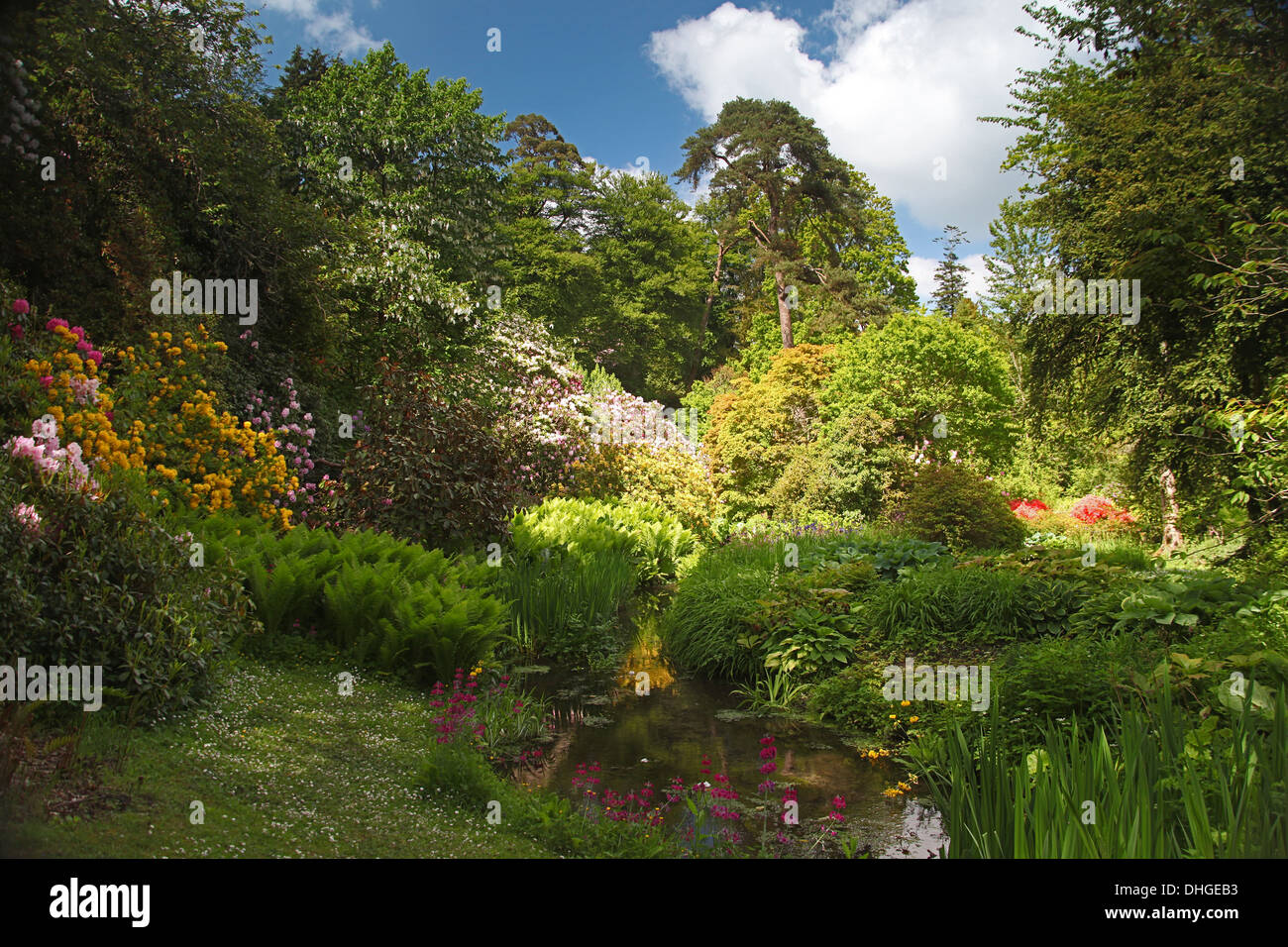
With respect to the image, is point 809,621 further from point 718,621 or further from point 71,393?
point 71,393

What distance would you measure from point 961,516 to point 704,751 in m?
6.86

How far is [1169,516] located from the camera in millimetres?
10812

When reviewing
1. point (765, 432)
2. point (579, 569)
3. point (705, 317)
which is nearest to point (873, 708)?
point (579, 569)

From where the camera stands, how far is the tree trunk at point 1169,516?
9.97 meters

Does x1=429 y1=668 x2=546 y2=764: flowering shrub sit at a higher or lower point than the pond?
higher

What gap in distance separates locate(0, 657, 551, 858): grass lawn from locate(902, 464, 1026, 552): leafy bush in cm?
817

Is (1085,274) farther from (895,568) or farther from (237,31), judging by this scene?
(237,31)

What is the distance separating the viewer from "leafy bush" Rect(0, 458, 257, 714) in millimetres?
3580

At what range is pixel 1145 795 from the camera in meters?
2.64

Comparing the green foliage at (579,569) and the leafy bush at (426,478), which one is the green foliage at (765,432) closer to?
the green foliage at (579,569)

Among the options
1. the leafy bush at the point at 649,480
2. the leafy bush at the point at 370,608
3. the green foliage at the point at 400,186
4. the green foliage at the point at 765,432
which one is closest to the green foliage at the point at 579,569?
the leafy bush at the point at 370,608

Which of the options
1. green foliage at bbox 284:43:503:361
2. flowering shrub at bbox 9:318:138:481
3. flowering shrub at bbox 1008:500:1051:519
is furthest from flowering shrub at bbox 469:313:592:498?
flowering shrub at bbox 1008:500:1051:519

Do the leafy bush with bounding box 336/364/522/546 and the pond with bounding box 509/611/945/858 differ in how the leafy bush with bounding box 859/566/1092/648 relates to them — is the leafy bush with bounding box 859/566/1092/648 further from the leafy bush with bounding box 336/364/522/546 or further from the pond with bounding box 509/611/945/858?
the leafy bush with bounding box 336/364/522/546
